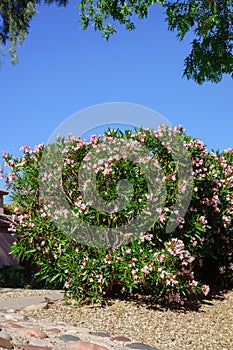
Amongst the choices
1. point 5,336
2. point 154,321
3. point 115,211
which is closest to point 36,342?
point 5,336

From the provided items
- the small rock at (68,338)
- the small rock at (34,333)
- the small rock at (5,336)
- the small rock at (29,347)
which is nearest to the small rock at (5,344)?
the small rock at (29,347)

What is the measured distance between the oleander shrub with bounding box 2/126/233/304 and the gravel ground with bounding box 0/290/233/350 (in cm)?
27

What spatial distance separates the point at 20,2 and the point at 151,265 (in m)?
15.3

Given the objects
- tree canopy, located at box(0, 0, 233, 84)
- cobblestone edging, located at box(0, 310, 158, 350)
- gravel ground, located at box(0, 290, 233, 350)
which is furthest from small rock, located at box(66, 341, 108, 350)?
tree canopy, located at box(0, 0, 233, 84)

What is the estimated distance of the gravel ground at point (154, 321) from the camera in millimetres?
5824

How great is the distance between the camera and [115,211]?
676cm

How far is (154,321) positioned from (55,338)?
183 centimetres

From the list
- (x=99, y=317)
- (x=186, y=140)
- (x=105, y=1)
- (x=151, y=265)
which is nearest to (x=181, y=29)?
(x=105, y=1)

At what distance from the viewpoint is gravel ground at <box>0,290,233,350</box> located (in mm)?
5824

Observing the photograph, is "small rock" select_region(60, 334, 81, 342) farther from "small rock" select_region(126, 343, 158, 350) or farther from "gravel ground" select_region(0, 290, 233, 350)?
"gravel ground" select_region(0, 290, 233, 350)

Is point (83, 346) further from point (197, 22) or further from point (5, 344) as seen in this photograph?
point (197, 22)

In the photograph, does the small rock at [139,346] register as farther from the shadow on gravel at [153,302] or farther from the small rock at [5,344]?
the shadow on gravel at [153,302]

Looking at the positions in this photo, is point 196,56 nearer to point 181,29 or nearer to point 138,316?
point 181,29

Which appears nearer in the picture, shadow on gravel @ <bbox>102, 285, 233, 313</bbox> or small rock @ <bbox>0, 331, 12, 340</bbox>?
small rock @ <bbox>0, 331, 12, 340</bbox>
